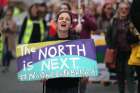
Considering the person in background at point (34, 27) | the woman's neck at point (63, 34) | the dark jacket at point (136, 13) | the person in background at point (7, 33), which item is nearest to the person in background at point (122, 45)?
the dark jacket at point (136, 13)

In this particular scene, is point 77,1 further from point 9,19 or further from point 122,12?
point 9,19

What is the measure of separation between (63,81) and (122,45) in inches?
153

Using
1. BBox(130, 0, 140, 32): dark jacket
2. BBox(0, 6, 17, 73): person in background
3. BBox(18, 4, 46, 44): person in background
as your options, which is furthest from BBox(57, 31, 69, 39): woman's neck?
BBox(0, 6, 17, 73): person in background

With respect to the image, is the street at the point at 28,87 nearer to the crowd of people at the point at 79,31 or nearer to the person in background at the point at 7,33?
the crowd of people at the point at 79,31

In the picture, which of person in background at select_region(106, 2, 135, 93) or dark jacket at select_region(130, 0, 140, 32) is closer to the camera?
dark jacket at select_region(130, 0, 140, 32)

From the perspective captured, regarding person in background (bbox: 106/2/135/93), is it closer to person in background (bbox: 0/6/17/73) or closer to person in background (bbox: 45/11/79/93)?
person in background (bbox: 45/11/79/93)

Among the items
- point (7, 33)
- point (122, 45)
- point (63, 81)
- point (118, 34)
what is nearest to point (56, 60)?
point (63, 81)

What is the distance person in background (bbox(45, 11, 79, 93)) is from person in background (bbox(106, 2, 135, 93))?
326cm

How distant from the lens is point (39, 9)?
1616 centimetres

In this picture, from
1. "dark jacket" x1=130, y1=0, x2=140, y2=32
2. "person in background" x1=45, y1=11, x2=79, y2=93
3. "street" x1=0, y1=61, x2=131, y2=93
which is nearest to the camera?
"person in background" x1=45, y1=11, x2=79, y2=93

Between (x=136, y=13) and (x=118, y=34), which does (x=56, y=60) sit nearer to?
(x=136, y=13)

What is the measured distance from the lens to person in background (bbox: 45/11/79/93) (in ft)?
23.6

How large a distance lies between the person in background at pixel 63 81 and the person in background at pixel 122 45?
326cm

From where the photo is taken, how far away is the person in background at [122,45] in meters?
10.8
